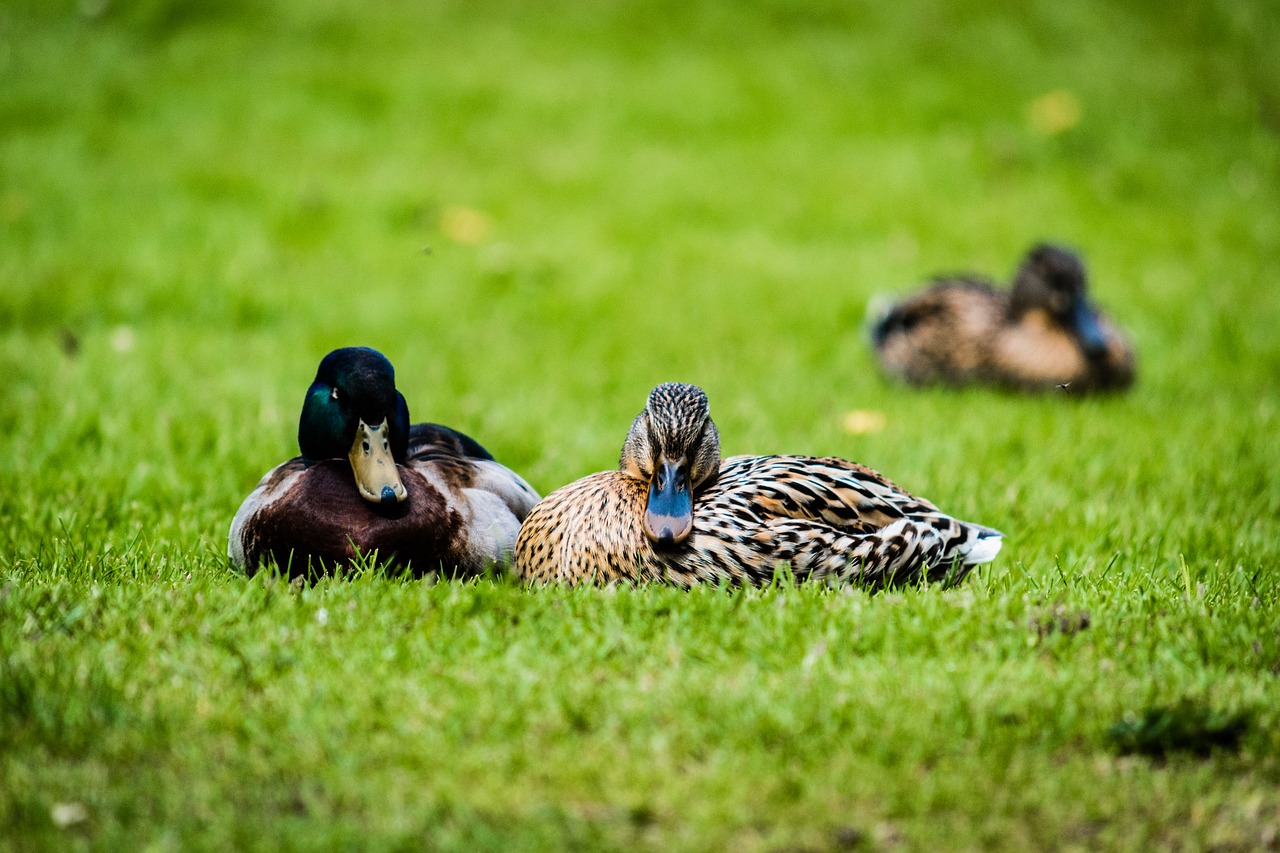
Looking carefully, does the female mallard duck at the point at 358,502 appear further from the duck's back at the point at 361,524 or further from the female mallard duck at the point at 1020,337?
the female mallard duck at the point at 1020,337

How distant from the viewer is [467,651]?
334 centimetres

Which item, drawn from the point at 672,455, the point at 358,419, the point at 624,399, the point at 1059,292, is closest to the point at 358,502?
the point at 358,419

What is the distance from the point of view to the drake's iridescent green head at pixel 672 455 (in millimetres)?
3758

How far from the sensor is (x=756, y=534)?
3.84m

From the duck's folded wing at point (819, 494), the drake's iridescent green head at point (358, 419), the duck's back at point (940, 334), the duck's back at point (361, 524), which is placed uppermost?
the duck's back at point (940, 334)

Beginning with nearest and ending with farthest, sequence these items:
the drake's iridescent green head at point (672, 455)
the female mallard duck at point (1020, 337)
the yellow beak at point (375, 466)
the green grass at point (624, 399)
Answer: the green grass at point (624, 399), the drake's iridescent green head at point (672, 455), the yellow beak at point (375, 466), the female mallard duck at point (1020, 337)

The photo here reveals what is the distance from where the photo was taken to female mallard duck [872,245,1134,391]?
7.55 meters

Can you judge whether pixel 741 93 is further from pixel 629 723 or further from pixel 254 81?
pixel 629 723

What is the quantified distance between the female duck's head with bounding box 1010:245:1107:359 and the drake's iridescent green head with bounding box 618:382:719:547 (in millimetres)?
4299

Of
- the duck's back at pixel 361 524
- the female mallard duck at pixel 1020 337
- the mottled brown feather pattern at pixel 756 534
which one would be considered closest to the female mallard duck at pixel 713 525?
the mottled brown feather pattern at pixel 756 534

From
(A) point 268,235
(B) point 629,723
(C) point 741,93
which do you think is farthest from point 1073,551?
(C) point 741,93

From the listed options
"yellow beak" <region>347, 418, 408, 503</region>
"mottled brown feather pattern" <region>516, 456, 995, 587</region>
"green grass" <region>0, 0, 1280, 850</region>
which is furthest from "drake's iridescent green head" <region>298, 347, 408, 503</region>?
"mottled brown feather pattern" <region>516, 456, 995, 587</region>

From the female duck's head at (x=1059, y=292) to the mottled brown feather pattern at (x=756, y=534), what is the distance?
12.7 feet

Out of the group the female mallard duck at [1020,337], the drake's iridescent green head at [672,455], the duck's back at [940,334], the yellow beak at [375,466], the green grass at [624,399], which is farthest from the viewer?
the duck's back at [940,334]
